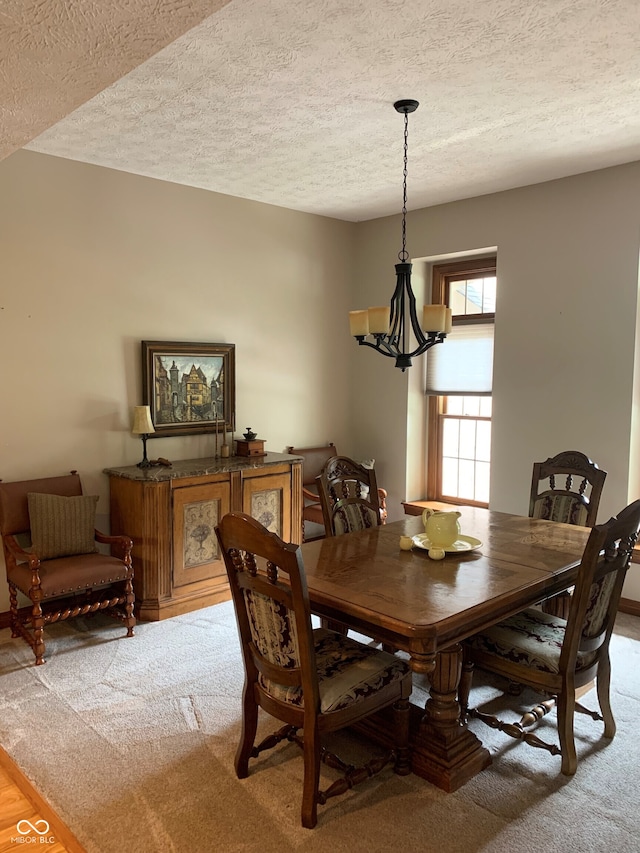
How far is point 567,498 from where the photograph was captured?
3.59 meters

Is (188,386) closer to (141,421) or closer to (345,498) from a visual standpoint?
(141,421)

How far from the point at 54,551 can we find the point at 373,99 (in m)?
2.97

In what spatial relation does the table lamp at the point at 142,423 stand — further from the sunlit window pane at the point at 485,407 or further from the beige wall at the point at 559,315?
the sunlit window pane at the point at 485,407

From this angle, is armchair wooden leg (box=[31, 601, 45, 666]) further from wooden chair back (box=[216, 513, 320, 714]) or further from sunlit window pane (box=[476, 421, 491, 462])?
sunlit window pane (box=[476, 421, 491, 462])

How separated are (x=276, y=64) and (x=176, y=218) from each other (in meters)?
2.00

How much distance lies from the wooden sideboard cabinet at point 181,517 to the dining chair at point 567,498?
1803 mm

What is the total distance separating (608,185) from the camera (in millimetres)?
4070

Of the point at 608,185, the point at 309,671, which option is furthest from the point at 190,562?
the point at 608,185

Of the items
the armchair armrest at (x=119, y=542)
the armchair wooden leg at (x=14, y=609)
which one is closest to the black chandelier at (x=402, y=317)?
the armchair armrest at (x=119, y=542)

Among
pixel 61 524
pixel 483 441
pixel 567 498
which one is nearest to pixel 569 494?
pixel 567 498

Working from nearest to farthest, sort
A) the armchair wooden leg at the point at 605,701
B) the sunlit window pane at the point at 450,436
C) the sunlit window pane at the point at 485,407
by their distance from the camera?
the armchair wooden leg at the point at 605,701
the sunlit window pane at the point at 485,407
the sunlit window pane at the point at 450,436

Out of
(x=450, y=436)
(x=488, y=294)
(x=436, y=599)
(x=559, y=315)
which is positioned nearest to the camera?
(x=436, y=599)

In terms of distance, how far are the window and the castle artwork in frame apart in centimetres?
179

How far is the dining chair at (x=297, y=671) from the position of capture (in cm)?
205
